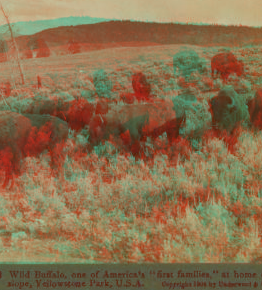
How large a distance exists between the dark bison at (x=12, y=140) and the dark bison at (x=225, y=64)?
3909 millimetres

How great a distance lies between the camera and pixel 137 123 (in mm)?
5203

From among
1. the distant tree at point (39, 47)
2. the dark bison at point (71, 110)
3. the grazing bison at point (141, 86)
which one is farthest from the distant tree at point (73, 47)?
the grazing bison at point (141, 86)

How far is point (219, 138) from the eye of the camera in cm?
539

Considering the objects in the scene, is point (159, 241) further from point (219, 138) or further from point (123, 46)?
point (123, 46)

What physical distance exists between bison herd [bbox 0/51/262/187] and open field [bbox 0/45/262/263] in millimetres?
138

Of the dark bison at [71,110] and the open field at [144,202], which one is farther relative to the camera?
the dark bison at [71,110]

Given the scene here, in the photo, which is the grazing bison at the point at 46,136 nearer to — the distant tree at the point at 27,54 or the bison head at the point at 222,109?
the distant tree at the point at 27,54

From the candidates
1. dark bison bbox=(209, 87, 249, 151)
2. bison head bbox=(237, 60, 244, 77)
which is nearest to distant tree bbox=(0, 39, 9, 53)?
dark bison bbox=(209, 87, 249, 151)

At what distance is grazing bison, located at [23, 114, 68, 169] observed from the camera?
195 inches

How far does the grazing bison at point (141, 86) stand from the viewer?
6.06 metres

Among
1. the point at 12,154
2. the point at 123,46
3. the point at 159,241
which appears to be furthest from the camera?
the point at 123,46

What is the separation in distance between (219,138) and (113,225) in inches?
93.2

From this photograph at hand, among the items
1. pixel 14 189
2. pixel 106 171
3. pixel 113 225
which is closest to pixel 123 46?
pixel 106 171

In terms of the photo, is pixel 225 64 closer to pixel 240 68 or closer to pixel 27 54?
pixel 240 68
